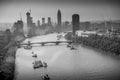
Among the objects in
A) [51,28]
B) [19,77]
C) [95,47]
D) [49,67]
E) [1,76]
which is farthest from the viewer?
[51,28]

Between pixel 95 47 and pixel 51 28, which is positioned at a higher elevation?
pixel 51 28

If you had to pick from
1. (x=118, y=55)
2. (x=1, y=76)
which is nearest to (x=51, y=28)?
(x=118, y=55)

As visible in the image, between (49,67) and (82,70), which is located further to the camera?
(49,67)

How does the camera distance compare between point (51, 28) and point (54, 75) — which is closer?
point (54, 75)

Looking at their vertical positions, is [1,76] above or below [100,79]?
above

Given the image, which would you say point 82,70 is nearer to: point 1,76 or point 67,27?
point 1,76

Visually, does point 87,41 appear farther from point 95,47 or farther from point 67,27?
point 67,27

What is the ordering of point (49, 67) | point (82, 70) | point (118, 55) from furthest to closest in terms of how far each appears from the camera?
point (118, 55), point (49, 67), point (82, 70)

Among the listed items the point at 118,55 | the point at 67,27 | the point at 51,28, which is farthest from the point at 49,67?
the point at 67,27

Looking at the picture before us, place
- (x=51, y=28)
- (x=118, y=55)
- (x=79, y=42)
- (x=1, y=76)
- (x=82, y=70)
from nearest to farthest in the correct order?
(x=1, y=76)
(x=82, y=70)
(x=118, y=55)
(x=79, y=42)
(x=51, y=28)

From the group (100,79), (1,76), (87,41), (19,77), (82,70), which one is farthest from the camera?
(87,41)
